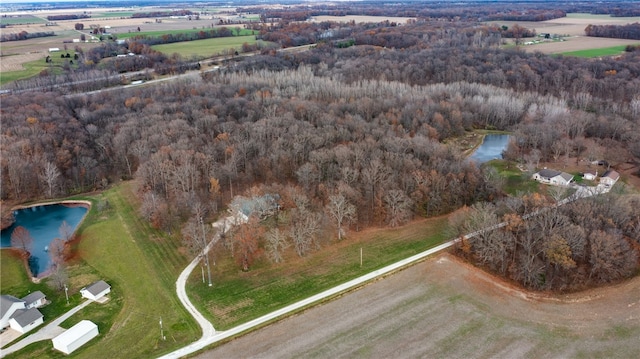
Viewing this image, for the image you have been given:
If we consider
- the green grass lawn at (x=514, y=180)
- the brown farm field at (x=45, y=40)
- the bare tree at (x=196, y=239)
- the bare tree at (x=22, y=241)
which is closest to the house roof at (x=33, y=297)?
the bare tree at (x=22, y=241)

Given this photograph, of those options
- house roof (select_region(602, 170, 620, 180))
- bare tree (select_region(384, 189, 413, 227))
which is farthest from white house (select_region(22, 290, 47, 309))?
house roof (select_region(602, 170, 620, 180))

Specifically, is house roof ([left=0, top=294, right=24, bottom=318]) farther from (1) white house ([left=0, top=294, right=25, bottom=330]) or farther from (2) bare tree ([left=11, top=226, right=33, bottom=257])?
(2) bare tree ([left=11, top=226, right=33, bottom=257])

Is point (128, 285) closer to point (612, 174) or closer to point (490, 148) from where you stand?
point (612, 174)

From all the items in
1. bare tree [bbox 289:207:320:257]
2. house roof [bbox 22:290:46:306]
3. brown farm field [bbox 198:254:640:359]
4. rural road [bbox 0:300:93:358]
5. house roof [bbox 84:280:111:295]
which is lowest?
brown farm field [bbox 198:254:640:359]

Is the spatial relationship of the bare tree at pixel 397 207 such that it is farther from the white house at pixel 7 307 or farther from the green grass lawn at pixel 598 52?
the green grass lawn at pixel 598 52

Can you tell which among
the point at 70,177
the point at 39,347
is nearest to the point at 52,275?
the point at 39,347

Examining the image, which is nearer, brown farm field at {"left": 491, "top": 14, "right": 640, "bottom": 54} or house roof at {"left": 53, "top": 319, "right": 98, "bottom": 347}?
house roof at {"left": 53, "top": 319, "right": 98, "bottom": 347}
